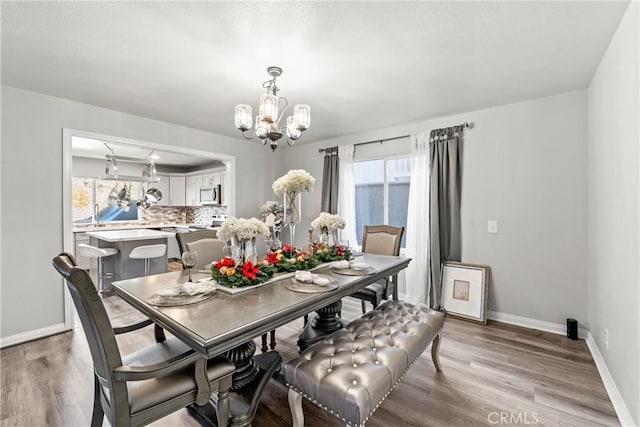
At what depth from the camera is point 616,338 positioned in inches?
77.6

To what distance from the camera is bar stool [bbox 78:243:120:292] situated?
4.21 metres

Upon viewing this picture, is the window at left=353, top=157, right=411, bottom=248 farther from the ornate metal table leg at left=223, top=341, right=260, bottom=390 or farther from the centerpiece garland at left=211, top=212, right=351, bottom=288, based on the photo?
the ornate metal table leg at left=223, top=341, right=260, bottom=390

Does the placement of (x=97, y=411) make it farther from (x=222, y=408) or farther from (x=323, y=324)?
(x=323, y=324)

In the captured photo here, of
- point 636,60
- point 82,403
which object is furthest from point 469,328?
point 82,403

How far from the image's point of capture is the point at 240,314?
54.0 inches

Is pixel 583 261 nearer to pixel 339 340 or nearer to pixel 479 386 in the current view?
pixel 479 386

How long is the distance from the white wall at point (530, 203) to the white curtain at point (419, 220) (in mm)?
429

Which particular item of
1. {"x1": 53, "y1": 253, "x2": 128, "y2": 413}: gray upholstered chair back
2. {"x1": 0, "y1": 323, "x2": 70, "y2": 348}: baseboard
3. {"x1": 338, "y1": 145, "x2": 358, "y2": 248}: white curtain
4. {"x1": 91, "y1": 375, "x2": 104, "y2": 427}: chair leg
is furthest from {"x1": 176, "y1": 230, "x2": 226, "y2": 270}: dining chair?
{"x1": 338, "y1": 145, "x2": 358, "y2": 248}: white curtain

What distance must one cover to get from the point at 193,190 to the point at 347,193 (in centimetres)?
476

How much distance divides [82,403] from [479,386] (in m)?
2.73

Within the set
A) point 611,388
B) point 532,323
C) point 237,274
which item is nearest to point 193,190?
point 237,274

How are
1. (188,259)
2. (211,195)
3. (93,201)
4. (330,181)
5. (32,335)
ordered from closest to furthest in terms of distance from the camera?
(188,259) < (32,335) < (330,181) < (93,201) < (211,195)

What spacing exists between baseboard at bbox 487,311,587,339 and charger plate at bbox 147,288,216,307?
10.5 ft

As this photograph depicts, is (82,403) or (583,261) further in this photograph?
(583,261)
